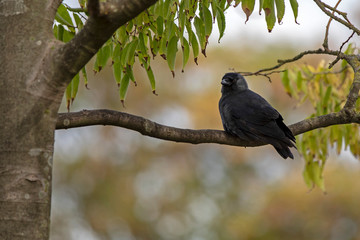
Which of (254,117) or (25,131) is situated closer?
(25,131)

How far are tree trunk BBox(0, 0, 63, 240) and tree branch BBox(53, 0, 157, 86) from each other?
3.0 inches

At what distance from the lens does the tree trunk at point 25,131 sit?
215 cm

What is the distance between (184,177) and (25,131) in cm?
2200

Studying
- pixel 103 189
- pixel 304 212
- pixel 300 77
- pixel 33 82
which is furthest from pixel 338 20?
pixel 103 189

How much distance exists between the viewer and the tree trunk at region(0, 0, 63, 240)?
84.6 inches

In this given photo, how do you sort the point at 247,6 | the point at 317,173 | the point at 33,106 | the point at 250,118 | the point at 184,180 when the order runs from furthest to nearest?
the point at 184,180
the point at 317,173
the point at 250,118
the point at 247,6
the point at 33,106

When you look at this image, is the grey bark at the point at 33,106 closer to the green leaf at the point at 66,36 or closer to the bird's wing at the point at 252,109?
the green leaf at the point at 66,36

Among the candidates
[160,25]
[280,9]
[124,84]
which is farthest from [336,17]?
[124,84]

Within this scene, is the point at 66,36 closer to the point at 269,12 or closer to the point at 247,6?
the point at 247,6

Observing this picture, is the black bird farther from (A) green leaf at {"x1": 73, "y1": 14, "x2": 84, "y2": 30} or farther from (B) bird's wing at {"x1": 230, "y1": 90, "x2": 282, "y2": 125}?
(A) green leaf at {"x1": 73, "y1": 14, "x2": 84, "y2": 30}

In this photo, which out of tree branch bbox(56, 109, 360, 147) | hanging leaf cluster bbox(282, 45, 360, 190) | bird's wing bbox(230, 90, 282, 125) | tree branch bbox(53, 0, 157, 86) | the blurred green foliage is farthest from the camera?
the blurred green foliage

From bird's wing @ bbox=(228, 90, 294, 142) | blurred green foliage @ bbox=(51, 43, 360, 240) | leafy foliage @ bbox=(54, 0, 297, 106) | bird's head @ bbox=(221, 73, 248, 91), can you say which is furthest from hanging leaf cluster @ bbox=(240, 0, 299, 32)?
blurred green foliage @ bbox=(51, 43, 360, 240)

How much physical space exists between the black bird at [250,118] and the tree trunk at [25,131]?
7.38ft

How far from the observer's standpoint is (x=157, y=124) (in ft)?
10.4
